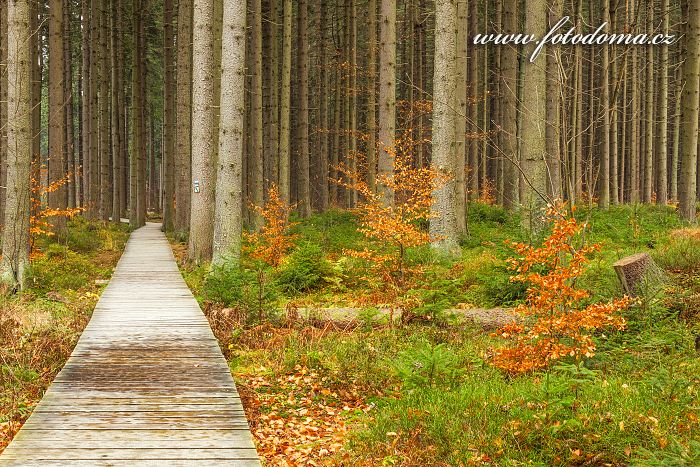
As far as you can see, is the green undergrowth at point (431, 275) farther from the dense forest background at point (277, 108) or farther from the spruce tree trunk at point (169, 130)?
the spruce tree trunk at point (169, 130)

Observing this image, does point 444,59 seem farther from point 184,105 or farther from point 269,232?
point 184,105

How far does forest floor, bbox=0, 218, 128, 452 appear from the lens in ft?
21.2

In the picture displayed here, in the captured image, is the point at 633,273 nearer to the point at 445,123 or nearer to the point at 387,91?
the point at 445,123

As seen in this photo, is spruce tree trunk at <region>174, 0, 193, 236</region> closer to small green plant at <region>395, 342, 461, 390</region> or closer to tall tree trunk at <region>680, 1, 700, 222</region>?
tall tree trunk at <region>680, 1, 700, 222</region>

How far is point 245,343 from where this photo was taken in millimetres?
8680

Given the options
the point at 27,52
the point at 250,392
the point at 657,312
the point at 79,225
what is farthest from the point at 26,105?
the point at 79,225

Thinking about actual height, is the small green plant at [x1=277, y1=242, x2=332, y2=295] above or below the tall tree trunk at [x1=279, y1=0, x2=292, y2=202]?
below

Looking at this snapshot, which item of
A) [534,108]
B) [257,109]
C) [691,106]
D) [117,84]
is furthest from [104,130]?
[691,106]

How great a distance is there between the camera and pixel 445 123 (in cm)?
1516

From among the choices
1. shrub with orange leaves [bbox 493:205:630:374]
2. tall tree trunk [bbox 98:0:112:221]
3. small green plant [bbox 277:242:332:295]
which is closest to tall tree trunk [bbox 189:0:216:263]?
small green plant [bbox 277:242:332:295]

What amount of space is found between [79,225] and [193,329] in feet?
66.8

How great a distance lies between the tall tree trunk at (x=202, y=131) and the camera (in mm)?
14750

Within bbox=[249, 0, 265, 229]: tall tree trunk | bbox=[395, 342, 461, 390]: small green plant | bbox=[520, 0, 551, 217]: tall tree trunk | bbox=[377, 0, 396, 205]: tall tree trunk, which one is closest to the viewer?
bbox=[395, 342, 461, 390]: small green plant

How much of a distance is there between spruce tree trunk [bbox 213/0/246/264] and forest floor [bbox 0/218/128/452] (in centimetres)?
283
